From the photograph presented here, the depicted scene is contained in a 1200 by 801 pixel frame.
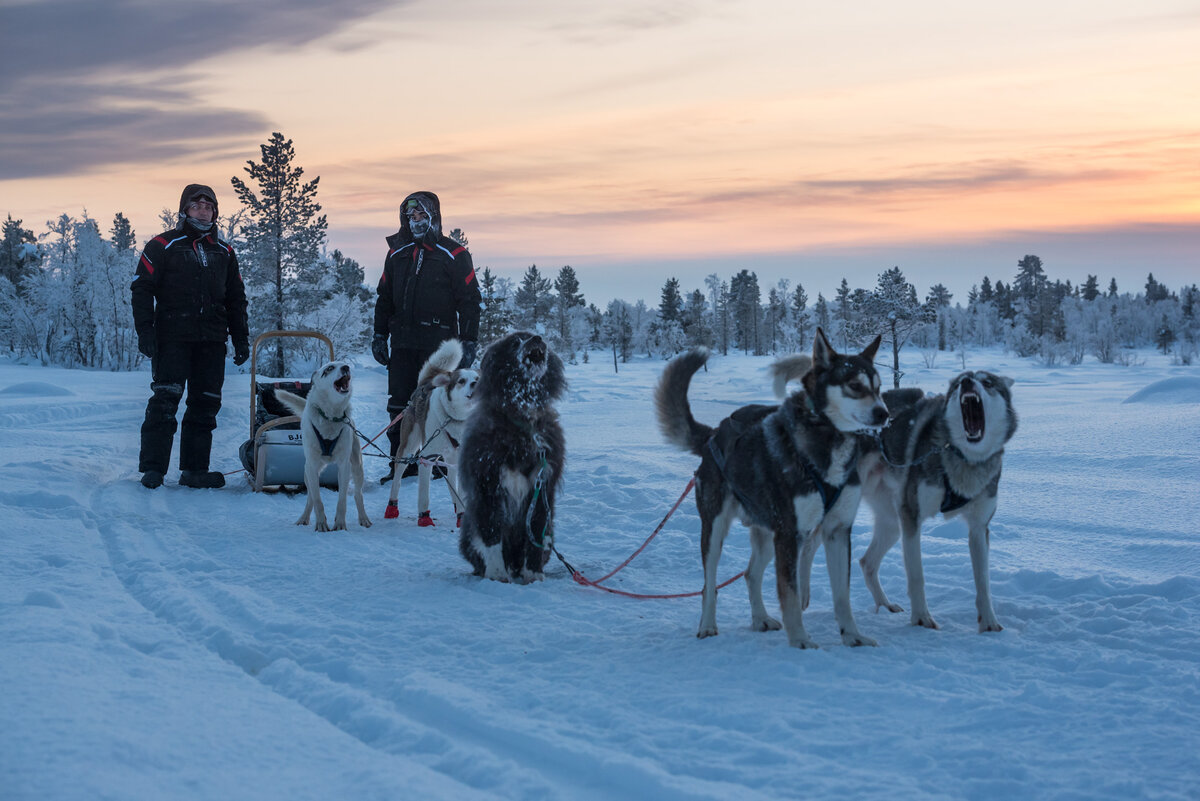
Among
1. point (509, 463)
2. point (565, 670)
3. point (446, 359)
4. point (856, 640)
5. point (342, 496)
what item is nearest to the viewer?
point (565, 670)

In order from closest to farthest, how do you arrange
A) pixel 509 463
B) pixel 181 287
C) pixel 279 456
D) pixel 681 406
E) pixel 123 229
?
1. pixel 681 406
2. pixel 509 463
3. pixel 279 456
4. pixel 181 287
5. pixel 123 229

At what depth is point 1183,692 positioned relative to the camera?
10.4 feet

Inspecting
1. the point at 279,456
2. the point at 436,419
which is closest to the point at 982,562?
the point at 436,419

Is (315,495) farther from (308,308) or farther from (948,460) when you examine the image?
(308,308)

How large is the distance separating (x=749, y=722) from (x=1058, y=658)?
1.42m

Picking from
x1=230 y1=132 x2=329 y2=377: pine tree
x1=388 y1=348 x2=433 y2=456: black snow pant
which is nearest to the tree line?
x1=230 y1=132 x2=329 y2=377: pine tree

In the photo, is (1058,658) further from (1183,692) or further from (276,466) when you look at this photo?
(276,466)

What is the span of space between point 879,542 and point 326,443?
4.01 m

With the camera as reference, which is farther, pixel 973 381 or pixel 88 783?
pixel 973 381

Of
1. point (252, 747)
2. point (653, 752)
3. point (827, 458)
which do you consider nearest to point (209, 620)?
point (252, 747)

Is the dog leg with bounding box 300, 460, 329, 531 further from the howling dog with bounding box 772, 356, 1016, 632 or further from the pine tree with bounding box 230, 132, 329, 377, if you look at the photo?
the pine tree with bounding box 230, 132, 329, 377

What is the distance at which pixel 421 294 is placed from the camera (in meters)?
8.23

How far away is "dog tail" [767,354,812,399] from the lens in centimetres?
395

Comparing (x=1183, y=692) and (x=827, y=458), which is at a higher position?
(x=827, y=458)
